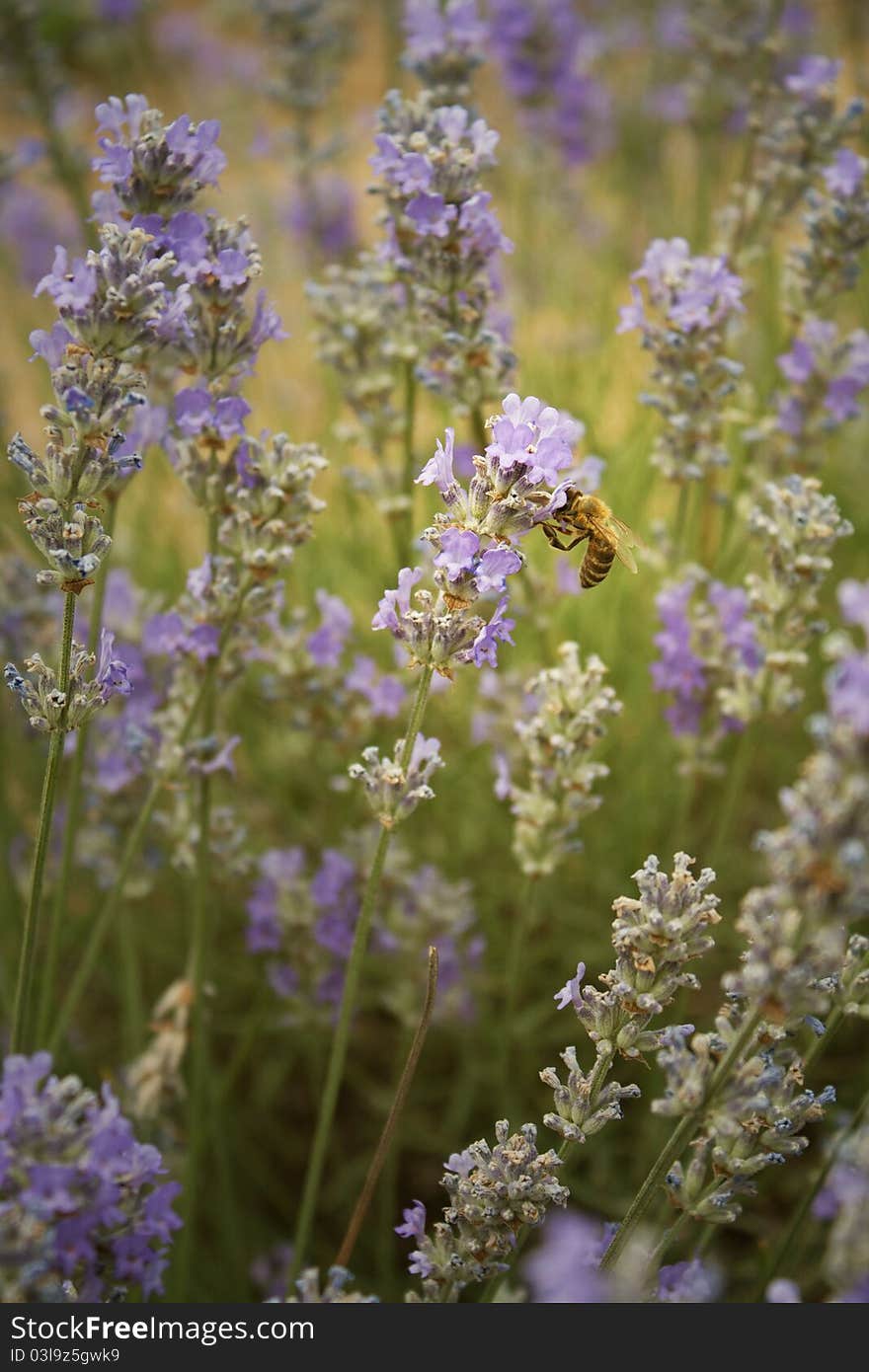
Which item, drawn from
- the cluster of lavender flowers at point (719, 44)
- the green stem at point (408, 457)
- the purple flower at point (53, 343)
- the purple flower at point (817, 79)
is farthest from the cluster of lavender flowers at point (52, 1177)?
the cluster of lavender flowers at point (719, 44)

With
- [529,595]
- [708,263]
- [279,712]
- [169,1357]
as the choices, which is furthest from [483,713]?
[169,1357]

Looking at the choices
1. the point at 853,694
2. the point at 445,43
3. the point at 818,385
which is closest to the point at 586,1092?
the point at 853,694

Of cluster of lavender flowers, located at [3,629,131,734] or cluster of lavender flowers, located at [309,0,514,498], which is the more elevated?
cluster of lavender flowers, located at [309,0,514,498]

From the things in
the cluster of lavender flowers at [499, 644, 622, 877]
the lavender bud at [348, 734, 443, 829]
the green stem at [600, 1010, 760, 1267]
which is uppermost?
the cluster of lavender flowers at [499, 644, 622, 877]

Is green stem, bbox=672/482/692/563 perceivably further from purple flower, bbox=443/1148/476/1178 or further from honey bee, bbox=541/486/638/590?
purple flower, bbox=443/1148/476/1178

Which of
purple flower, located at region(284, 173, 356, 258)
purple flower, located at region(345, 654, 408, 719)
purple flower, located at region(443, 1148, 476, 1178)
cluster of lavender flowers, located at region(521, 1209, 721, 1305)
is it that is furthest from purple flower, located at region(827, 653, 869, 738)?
purple flower, located at region(284, 173, 356, 258)

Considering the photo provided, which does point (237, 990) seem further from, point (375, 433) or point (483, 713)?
point (375, 433)

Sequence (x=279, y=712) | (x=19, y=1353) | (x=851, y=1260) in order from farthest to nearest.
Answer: (x=279, y=712), (x=19, y=1353), (x=851, y=1260)
